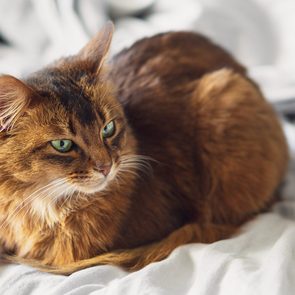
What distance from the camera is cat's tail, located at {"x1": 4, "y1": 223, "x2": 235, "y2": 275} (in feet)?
3.83

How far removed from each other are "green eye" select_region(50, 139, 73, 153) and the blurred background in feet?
2.76

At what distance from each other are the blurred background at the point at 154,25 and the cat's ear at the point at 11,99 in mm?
841

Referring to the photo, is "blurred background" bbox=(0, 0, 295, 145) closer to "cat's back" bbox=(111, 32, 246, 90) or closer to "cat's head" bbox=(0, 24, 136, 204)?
"cat's back" bbox=(111, 32, 246, 90)

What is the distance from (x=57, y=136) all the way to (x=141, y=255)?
1.16 feet

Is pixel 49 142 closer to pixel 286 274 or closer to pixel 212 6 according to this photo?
pixel 286 274

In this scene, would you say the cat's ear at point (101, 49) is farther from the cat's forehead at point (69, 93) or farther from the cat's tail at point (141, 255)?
→ the cat's tail at point (141, 255)

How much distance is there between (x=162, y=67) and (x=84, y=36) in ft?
1.67

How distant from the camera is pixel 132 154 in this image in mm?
1238

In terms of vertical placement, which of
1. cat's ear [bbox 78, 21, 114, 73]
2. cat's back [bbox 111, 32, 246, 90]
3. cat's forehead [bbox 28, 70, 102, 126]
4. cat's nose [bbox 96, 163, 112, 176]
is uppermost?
cat's ear [bbox 78, 21, 114, 73]

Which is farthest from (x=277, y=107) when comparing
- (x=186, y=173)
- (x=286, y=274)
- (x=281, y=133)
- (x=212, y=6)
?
(x=286, y=274)

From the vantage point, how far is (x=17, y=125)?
1.06 meters

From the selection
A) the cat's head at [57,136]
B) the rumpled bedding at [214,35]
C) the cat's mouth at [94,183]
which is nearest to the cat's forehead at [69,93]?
the cat's head at [57,136]

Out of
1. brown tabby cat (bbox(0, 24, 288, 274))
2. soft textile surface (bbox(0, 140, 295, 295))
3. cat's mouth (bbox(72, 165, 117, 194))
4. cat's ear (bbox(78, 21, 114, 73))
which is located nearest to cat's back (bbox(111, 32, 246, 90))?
brown tabby cat (bbox(0, 24, 288, 274))

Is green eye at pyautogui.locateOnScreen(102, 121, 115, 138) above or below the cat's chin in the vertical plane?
above
